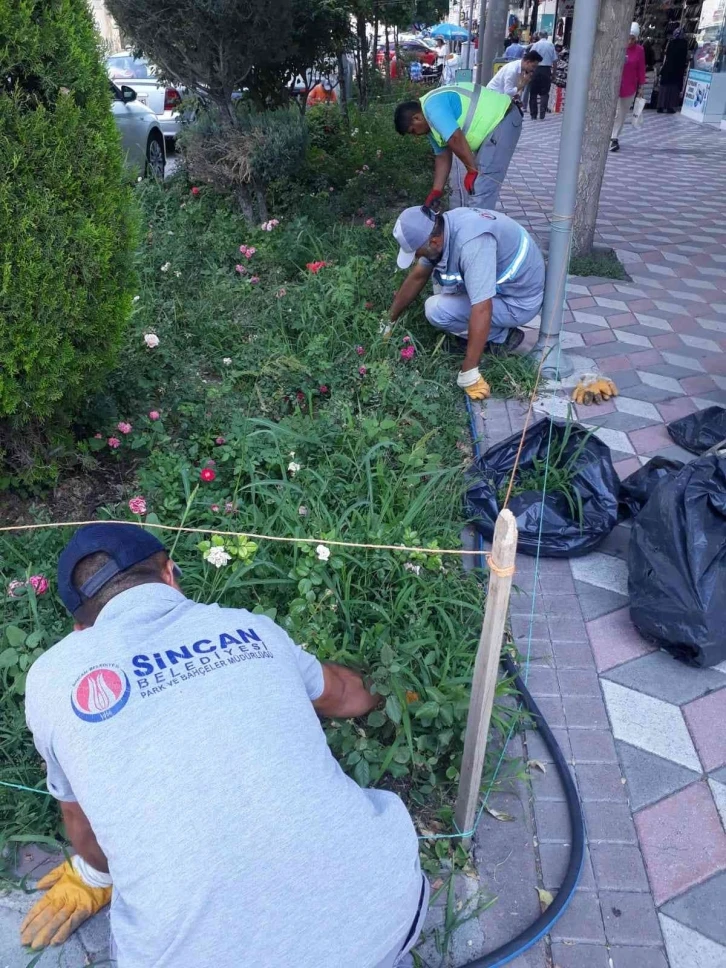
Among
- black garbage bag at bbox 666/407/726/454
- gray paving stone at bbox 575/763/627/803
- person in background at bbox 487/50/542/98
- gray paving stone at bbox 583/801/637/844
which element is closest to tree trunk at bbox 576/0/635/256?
black garbage bag at bbox 666/407/726/454

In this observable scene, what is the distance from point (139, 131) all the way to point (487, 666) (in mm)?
9231

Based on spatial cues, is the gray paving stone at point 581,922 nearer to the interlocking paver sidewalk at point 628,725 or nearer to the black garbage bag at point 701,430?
the interlocking paver sidewalk at point 628,725

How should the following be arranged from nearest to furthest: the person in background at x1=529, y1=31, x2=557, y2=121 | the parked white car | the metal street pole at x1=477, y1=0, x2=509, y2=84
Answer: the parked white car < the metal street pole at x1=477, y1=0, x2=509, y2=84 < the person in background at x1=529, y1=31, x2=557, y2=121

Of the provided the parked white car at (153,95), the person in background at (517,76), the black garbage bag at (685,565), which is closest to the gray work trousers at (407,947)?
the black garbage bag at (685,565)

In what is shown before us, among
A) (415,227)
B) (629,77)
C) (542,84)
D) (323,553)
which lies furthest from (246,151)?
(542,84)

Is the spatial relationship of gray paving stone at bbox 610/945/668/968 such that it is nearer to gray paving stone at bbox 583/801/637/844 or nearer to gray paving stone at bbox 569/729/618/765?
gray paving stone at bbox 583/801/637/844

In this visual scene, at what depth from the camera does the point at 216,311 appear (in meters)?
4.95

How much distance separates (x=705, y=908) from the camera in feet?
6.30

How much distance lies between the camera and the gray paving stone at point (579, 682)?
2508 mm

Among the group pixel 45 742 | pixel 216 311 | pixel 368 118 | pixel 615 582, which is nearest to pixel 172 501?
pixel 45 742

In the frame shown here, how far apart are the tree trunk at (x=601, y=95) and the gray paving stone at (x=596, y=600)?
4.11m

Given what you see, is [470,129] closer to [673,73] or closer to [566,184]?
[566,184]

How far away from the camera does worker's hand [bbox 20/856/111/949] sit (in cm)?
187

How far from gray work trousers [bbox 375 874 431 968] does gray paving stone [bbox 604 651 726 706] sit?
1.14 metres
